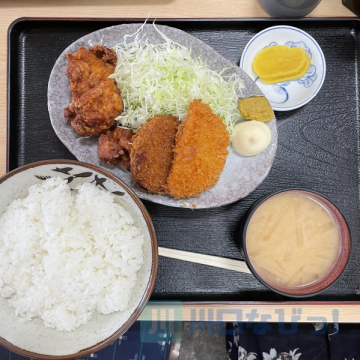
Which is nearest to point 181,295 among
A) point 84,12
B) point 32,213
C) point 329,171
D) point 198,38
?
point 32,213

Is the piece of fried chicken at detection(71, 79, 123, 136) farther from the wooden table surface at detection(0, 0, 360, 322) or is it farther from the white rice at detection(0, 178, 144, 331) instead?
the wooden table surface at detection(0, 0, 360, 322)

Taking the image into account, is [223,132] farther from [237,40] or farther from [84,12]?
[84,12]

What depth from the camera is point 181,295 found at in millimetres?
1856

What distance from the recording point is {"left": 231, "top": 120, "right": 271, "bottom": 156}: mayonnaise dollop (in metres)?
1.75

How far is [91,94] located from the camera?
1632mm

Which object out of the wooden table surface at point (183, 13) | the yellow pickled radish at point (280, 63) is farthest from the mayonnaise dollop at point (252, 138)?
the wooden table surface at point (183, 13)

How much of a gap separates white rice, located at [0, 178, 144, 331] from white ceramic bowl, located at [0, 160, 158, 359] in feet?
0.12

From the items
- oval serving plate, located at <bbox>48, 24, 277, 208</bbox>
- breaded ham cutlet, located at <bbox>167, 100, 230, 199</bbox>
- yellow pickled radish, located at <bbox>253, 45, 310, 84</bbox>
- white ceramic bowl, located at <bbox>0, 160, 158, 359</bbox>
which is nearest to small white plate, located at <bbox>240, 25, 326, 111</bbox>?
yellow pickled radish, located at <bbox>253, 45, 310, 84</bbox>

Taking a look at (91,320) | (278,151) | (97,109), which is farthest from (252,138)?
(91,320)

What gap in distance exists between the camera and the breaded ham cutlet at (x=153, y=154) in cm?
161

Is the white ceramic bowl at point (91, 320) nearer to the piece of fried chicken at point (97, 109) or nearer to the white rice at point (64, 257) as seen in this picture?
the white rice at point (64, 257)

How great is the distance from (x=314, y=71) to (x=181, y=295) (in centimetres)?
164

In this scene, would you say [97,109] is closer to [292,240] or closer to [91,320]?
[91,320]

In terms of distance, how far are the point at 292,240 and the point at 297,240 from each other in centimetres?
3
